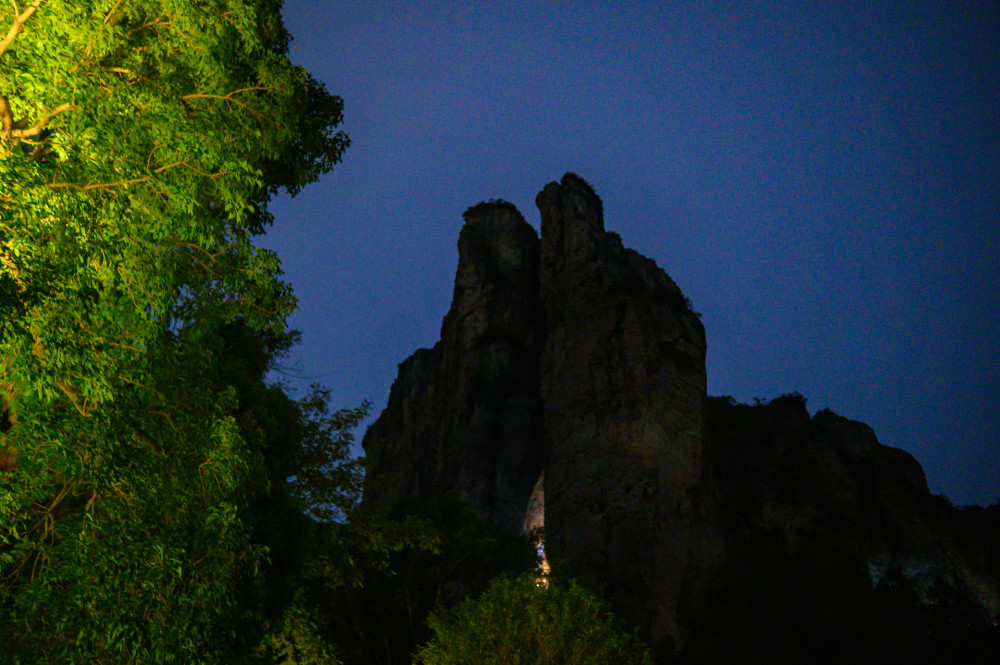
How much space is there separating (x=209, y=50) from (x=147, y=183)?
8.59ft

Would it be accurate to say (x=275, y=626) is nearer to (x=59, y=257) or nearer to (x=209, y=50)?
(x=59, y=257)

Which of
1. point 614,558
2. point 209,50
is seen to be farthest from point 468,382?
point 209,50

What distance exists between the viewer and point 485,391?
46.8 metres

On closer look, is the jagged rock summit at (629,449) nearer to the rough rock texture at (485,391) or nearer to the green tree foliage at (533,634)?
the rough rock texture at (485,391)

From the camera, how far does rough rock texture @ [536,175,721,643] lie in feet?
112

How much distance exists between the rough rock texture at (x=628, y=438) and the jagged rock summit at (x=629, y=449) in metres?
0.09

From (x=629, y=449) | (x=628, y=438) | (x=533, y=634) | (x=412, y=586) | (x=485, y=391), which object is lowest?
(x=533, y=634)

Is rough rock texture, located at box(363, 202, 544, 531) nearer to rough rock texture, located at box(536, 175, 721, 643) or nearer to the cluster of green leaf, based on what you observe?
rough rock texture, located at box(536, 175, 721, 643)

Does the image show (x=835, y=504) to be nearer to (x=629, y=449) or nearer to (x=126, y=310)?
(x=629, y=449)

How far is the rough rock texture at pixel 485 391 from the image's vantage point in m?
44.2

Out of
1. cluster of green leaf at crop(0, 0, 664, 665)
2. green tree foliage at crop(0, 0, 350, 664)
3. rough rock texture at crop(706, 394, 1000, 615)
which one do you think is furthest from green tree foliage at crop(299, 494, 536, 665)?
rough rock texture at crop(706, 394, 1000, 615)

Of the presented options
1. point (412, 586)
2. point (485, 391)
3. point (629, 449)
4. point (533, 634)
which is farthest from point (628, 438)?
point (533, 634)

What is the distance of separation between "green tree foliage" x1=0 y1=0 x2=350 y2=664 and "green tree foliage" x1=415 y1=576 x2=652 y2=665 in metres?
6.32

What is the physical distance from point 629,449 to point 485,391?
13167 mm
